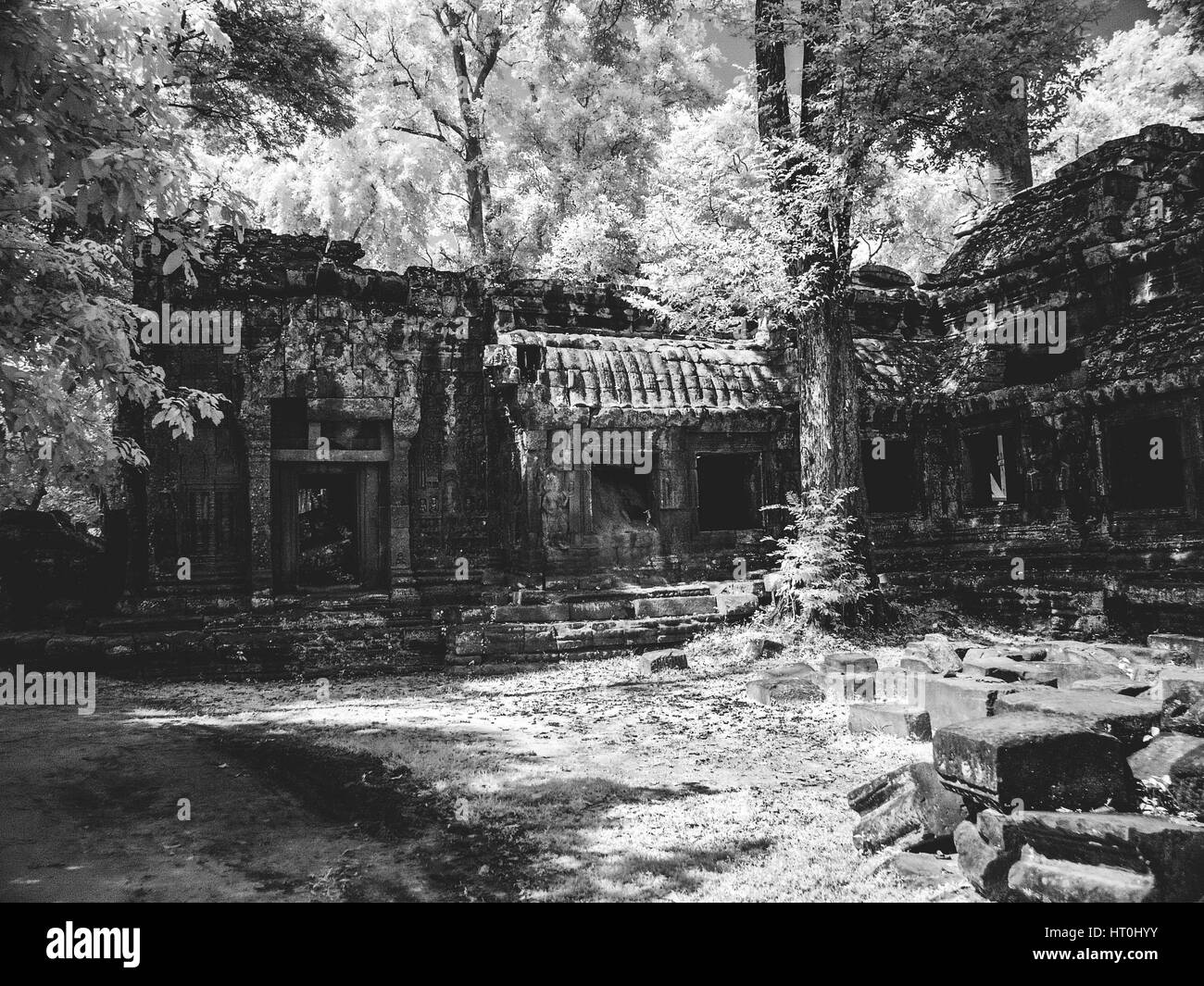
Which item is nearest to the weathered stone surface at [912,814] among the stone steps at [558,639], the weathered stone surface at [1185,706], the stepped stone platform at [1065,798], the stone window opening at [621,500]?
the stepped stone platform at [1065,798]

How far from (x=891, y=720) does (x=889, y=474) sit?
8615mm

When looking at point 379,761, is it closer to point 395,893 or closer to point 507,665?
point 395,893

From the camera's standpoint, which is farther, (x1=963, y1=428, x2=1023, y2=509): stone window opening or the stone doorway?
(x1=963, y1=428, x2=1023, y2=509): stone window opening

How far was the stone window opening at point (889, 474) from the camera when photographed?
43.8 ft

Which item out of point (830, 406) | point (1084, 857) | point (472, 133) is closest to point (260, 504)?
point (830, 406)

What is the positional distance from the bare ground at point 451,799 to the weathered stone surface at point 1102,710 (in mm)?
1129

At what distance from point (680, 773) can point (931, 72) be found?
838 cm

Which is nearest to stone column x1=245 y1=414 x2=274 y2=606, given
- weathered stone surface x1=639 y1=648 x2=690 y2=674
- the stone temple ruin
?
the stone temple ruin

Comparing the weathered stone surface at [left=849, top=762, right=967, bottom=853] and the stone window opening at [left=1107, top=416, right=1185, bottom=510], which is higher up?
the stone window opening at [left=1107, top=416, right=1185, bottom=510]

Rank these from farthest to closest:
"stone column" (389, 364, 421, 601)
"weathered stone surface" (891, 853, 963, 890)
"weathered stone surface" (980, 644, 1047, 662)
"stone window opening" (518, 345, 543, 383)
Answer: "stone window opening" (518, 345, 543, 383), "stone column" (389, 364, 421, 601), "weathered stone surface" (980, 644, 1047, 662), "weathered stone surface" (891, 853, 963, 890)

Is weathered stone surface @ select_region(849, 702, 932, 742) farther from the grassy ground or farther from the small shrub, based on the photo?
the small shrub

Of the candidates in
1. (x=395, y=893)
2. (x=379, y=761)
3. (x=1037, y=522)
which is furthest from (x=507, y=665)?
(x=1037, y=522)

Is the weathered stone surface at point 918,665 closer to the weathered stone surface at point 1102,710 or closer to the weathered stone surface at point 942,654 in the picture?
the weathered stone surface at point 942,654

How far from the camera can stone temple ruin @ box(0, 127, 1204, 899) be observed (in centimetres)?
1005
